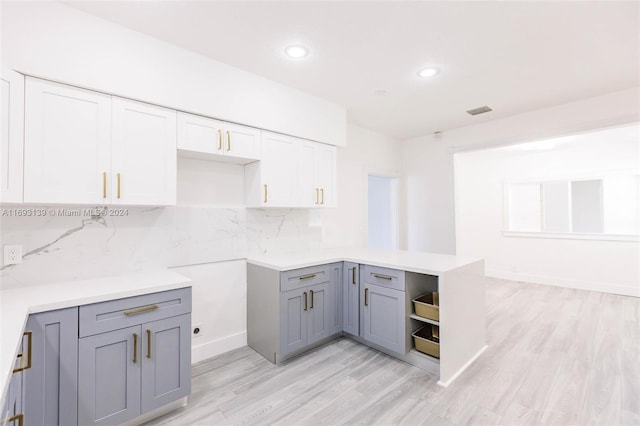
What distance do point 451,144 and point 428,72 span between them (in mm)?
2153

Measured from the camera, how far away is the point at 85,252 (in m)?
2.08

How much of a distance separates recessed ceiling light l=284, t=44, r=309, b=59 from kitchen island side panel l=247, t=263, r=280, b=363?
1820 mm

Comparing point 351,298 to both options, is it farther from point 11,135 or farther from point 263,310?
point 11,135

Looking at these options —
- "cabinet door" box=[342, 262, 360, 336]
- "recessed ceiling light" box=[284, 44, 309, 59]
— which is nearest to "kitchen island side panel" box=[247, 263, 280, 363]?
"cabinet door" box=[342, 262, 360, 336]

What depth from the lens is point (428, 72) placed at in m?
2.67

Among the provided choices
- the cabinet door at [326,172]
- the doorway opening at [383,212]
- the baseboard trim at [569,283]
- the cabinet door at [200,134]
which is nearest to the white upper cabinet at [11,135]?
the cabinet door at [200,134]

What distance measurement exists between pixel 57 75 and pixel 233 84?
117 centimetres

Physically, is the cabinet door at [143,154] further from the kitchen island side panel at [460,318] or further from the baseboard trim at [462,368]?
the baseboard trim at [462,368]

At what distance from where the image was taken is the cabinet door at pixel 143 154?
1948 mm

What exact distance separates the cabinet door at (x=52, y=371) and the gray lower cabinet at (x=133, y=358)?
4 centimetres

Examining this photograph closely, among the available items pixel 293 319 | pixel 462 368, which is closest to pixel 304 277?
pixel 293 319

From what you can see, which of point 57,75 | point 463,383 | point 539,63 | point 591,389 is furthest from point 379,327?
point 57,75

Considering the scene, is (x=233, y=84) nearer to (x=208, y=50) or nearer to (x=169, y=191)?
(x=208, y=50)

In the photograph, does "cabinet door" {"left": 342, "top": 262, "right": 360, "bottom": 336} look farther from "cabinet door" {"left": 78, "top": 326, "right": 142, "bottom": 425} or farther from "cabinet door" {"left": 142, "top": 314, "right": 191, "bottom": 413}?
"cabinet door" {"left": 78, "top": 326, "right": 142, "bottom": 425}
